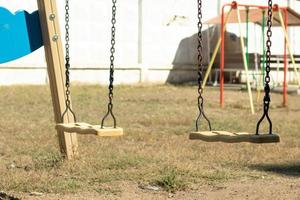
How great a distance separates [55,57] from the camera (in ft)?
23.3

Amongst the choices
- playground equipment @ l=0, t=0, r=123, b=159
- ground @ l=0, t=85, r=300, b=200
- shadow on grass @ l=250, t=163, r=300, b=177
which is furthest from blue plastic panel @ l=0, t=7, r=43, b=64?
shadow on grass @ l=250, t=163, r=300, b=177

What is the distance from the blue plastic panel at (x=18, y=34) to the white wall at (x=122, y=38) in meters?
10.7

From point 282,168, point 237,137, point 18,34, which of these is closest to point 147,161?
point 282,168

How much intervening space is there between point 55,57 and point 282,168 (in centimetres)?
270

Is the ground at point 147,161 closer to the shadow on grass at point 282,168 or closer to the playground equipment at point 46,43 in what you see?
the shadow on grass at point 282,168

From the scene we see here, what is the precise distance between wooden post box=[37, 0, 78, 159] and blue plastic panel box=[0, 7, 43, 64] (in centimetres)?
9

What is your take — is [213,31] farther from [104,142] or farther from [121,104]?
[104,142]

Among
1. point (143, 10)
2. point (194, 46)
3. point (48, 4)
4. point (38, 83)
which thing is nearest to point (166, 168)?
point (48, 4)

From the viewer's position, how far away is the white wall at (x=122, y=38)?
18.3 m

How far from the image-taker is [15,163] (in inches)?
286

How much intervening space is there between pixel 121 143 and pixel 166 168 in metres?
1.97

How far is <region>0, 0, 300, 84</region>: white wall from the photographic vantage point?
18328mm

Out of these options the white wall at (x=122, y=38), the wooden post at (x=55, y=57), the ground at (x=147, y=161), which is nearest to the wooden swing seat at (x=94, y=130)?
the ground at (x=147, y=161)

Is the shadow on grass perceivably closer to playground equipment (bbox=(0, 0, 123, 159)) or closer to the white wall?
playground equipment (bbox=(0, 0, 123, 159))
